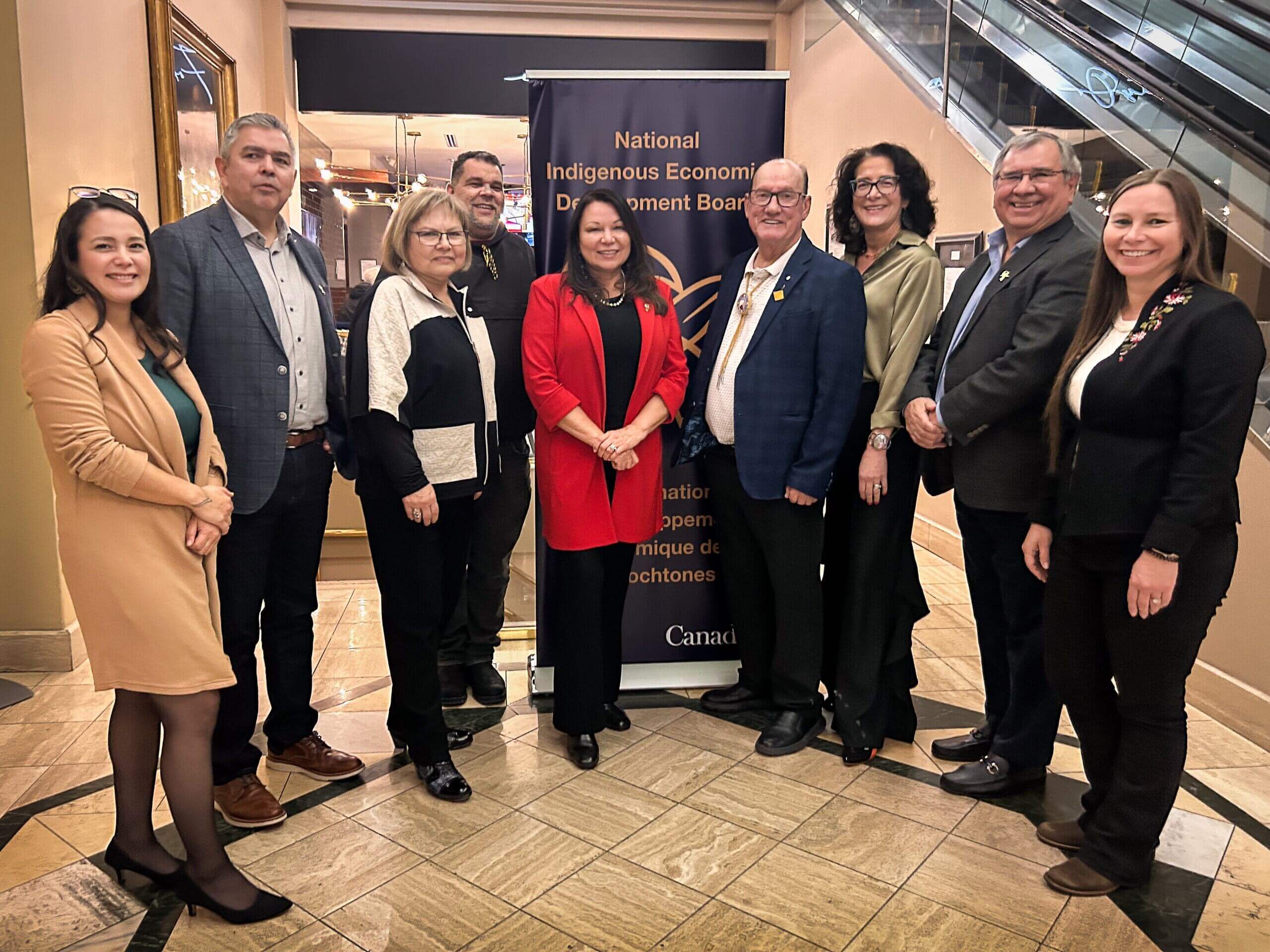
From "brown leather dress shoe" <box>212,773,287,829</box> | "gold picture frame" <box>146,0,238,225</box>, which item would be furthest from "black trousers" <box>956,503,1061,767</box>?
"gold picture frame" <box>146,0,238,225</box>

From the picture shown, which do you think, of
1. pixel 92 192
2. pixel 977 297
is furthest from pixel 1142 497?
pixel 92 192

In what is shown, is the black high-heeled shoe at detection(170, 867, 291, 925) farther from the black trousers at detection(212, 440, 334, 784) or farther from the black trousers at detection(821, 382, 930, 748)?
the black trousers at detection(821, 382, 930, 748)

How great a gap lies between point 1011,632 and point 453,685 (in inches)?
74.8

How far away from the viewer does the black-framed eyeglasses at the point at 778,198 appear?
105 inches

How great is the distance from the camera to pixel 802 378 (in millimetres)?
2648

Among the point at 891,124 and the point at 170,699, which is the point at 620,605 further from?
the point at 891,124

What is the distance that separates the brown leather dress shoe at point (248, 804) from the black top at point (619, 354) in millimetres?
1368

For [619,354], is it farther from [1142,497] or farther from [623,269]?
[1142,497]

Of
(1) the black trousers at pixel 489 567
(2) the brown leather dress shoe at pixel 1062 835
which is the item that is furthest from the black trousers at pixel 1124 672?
(1) the black trousers at pixel 489 567

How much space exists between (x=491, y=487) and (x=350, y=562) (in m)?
2.37

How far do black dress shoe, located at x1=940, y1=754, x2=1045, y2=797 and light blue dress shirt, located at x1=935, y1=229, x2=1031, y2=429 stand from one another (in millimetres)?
991

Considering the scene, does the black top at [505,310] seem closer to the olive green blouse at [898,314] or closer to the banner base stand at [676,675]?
the banner base stand at [676,675]

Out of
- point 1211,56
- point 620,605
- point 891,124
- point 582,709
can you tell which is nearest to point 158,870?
point 582,709

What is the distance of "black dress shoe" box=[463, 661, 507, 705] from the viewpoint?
3268 mm
